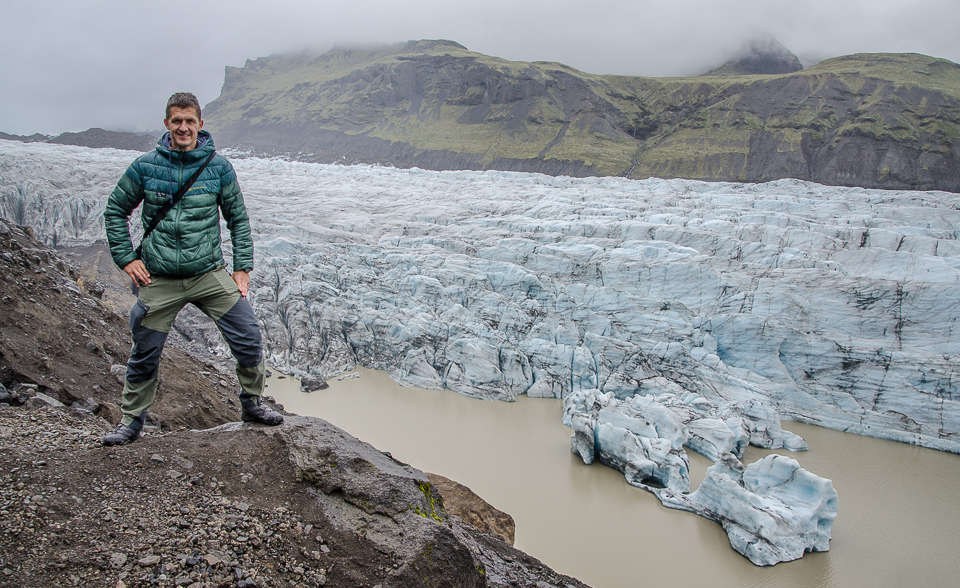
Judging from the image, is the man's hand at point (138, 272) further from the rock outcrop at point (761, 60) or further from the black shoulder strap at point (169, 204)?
the rock outcrop at point (761, 60)

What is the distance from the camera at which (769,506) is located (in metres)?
7.06

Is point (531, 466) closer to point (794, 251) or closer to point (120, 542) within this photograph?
point (120, 542)

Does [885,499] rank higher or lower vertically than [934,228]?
lower

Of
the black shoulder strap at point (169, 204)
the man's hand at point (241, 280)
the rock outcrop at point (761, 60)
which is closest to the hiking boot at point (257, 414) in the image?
the man's hand at point (241, 280)

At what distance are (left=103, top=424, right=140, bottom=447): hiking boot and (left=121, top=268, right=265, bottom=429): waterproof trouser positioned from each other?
29 millimetres

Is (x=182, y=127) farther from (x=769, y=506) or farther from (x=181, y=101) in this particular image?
(x=769, y=506)

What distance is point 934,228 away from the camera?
53.0 ft

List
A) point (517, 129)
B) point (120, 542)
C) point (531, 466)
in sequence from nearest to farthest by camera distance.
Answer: point (120, 542)
point (531, 466)
point (517, 129)

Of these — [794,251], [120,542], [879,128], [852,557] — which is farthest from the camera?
[879,128]

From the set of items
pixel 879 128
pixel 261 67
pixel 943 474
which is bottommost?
pixel 943 474

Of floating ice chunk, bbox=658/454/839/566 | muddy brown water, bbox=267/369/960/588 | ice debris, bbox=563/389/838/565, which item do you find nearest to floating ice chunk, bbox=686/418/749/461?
ice debris, bbox=563/389/838/565

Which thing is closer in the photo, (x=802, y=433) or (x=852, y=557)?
(x=852, y=557)

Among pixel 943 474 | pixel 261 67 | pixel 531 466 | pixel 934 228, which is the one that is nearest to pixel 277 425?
pixel 531 466

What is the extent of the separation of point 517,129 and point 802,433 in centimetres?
4917
